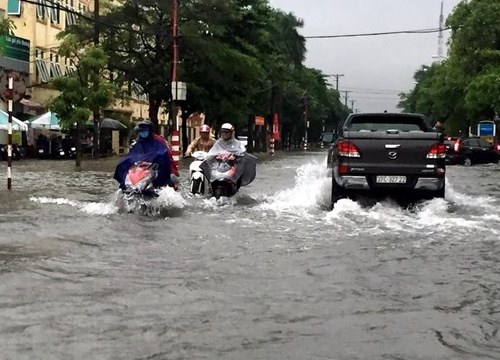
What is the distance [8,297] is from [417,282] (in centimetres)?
358

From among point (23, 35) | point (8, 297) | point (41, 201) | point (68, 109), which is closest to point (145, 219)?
point (41, 201)

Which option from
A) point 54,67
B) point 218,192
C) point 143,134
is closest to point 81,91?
point 218,192

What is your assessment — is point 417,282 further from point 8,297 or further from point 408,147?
point 408,147

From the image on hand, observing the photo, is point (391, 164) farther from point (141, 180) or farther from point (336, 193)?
point (141, 180)

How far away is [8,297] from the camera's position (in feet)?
22.1

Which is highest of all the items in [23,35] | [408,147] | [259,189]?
[23,35]

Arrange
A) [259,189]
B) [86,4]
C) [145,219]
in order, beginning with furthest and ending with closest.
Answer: [86,4], [259,189], [145,219]

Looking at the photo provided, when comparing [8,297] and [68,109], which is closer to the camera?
[8,297]

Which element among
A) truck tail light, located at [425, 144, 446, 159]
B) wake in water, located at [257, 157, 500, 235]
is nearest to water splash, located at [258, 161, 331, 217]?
wake in water, located at [257, 157, 500, 235]

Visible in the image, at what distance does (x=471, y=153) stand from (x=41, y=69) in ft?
82.5

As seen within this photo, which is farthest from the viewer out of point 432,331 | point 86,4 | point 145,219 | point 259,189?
point 86,4

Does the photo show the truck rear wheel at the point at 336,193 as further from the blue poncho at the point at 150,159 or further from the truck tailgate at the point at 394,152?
the blue poncho at the point at 150,159

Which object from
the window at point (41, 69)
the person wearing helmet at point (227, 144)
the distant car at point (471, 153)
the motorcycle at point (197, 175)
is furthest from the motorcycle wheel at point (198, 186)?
the window at point (41, 69)

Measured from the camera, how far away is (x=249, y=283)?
7469 mm
